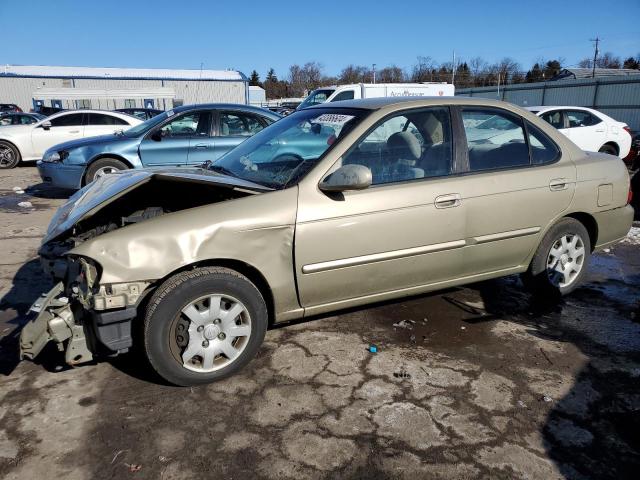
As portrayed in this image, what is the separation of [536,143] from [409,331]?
184 cm

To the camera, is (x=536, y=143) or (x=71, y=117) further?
(x=71, y=117)

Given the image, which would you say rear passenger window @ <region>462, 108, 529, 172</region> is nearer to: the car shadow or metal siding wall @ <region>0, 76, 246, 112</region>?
the car shadow

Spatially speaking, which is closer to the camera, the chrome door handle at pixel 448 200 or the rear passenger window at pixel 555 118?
the chrome door handle at pixel 448 200

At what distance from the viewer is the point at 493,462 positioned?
2.43 m

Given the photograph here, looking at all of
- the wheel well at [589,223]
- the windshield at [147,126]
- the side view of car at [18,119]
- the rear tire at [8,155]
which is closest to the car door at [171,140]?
the windshield at [147,126]

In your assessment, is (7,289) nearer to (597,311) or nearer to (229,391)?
(229,391)

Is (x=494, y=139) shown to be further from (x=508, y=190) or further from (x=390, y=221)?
(x=390, y=221)

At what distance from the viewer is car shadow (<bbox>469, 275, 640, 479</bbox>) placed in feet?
8.12

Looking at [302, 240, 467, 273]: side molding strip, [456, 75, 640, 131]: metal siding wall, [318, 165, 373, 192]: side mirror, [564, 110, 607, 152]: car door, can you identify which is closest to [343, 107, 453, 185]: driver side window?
[318, 165, 373, 192]: side mirror

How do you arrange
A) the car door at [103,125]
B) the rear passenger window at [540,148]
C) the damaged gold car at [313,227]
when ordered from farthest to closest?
1. the car door at [103,125]
2. the rear passenger window at [540,148]
3. the damaged gold car at [313,227]

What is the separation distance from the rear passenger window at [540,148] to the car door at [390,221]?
81cm

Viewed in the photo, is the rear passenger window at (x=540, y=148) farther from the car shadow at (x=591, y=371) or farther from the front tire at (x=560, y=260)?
the car shadow at (x=591, y=371)

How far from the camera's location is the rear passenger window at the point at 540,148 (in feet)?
13.2

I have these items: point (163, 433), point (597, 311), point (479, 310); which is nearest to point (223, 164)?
point (163, 433)
